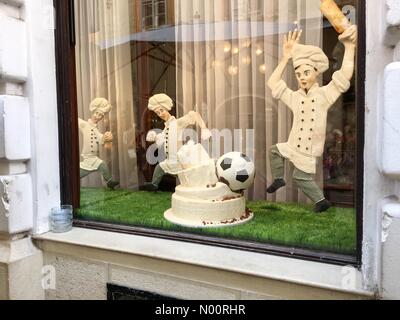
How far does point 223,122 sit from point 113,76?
1003 millimetres

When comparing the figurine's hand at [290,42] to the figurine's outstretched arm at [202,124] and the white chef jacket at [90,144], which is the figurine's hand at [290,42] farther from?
the white chef jacket at [90,144]

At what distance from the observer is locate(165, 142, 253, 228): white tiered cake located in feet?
6.04

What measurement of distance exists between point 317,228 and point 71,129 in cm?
145

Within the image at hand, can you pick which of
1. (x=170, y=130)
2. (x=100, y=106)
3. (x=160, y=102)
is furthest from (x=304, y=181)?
(x=100, y=106)

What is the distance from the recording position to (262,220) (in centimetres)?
190

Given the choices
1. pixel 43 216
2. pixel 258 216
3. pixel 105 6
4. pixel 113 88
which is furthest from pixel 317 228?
pixel 105 6

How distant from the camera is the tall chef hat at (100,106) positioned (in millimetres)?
2535

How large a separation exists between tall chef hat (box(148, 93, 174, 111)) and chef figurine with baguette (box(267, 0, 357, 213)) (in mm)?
738

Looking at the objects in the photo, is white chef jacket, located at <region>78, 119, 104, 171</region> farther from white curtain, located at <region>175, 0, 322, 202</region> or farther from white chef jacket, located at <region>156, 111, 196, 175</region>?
white curtain, located at <region>175, 0, 322, 202</region>

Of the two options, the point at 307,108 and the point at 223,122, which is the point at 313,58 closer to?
the point at 307,108

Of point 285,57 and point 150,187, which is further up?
point 285,57

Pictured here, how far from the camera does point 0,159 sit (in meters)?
1.76

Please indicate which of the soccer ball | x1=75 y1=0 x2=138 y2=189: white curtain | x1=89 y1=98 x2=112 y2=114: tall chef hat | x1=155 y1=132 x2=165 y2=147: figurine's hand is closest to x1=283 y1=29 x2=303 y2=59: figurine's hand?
the soccer ball
